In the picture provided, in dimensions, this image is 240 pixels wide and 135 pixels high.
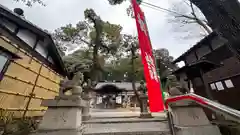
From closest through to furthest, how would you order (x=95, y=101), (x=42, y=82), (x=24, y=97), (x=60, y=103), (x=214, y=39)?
(x=60, y=103), (x=24, y=97), (x=42, y=82), (x=214, y=39), (x=95, y=101)

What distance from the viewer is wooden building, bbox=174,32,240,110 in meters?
5.61

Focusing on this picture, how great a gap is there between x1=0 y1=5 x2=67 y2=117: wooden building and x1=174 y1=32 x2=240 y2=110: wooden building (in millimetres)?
6104

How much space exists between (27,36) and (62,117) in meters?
5.43

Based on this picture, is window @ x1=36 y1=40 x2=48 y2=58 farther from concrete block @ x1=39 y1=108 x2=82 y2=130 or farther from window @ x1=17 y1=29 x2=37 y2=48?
concrete block @ x1=39 y1=108 x2=82 y2=130

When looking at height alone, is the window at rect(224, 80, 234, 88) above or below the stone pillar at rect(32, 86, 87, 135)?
above

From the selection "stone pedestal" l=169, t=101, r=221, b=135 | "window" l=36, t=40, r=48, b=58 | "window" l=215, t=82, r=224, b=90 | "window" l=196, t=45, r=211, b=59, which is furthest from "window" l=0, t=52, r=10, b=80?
"window" l=196, t=45, r=211, b=59

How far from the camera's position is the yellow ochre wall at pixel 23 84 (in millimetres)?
4559

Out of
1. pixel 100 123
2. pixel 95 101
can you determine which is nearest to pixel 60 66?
pixel 100 123

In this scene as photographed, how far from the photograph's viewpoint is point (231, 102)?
19.7ft

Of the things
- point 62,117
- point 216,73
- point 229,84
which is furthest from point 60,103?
point 216,73

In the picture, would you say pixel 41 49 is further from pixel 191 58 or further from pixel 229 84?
pixel 191 58

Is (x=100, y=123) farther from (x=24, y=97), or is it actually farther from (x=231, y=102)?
(x=231, y=102)

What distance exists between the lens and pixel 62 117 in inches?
131

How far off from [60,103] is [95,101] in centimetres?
1973
